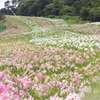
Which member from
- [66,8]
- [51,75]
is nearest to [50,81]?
[51,75]

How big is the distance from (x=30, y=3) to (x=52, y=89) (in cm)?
7791

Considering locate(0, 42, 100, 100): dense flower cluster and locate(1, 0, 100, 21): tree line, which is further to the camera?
locate(1, 0, 100, 21): tree line

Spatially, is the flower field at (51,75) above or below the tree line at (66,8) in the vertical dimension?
below

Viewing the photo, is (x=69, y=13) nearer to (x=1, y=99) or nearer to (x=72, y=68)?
(x=72, y=68)

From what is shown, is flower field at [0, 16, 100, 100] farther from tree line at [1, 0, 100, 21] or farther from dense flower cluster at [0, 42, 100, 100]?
tree line at [1, 0, 100, 21]

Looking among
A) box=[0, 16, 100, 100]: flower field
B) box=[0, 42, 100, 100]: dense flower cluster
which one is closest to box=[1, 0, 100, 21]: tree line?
box=[0, 16, 100, 100]: flower field

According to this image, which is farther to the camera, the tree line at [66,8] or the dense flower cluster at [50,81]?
the tree line at [66,8]

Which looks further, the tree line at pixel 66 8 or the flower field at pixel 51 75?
the tree line at pixel 66 8

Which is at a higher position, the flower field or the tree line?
the tree line

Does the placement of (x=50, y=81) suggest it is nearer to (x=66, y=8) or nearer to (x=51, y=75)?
(x=51, y=75)

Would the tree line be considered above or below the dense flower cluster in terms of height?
above

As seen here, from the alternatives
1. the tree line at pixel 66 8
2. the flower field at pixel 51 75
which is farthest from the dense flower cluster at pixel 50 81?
the tree line at pixel 66 8

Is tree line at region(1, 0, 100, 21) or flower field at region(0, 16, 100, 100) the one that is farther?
tree line at region(1, 0, 100, 21)

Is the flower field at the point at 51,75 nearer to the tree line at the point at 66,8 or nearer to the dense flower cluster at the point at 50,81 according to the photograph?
the dense flower cluster at the point at 50,81
